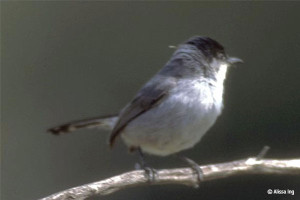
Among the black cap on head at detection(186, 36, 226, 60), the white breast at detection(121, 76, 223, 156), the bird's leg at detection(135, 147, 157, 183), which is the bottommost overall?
the bird's leg at detection(135, 147, 157, 183)

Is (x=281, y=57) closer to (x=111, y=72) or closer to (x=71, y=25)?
(x=111, y=72)

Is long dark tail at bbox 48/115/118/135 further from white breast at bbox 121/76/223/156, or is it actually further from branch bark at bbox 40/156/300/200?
branch bark at bbox 40/156/300/200

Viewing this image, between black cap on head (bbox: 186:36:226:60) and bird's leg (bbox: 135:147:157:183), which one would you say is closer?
bird's leg (bbox: 135:147:157:183)

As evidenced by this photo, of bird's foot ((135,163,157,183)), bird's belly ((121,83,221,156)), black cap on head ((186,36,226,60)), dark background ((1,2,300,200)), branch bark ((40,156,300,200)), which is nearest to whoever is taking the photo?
branch bark ((40,156,300,200))

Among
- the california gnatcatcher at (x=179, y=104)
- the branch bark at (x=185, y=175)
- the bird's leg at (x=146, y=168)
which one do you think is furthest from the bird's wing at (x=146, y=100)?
the branch bark at (x=185, y=175)

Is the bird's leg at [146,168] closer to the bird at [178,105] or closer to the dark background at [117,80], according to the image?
the bird at [178,105]

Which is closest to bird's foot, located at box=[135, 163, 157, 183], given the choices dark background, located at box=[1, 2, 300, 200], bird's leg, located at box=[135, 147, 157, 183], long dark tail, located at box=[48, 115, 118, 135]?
bird's leg, located at box=[135, 147, 157, 183]
